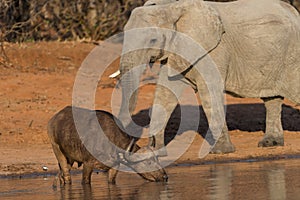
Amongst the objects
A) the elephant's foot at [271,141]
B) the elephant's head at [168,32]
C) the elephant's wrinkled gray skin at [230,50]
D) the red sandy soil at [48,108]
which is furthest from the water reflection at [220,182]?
the elephant's foot at [271,141]

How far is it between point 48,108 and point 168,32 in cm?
365

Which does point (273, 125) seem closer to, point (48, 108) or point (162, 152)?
point (162, 152)

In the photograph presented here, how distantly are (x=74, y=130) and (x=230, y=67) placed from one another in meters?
4.39

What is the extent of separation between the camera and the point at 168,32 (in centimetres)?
1510

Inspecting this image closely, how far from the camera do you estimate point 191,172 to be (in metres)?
13.1

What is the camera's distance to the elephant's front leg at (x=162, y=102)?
15445 millimetres

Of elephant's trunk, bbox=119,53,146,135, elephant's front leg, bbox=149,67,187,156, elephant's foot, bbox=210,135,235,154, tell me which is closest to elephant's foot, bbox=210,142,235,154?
elephant's foot, bbox=210,135,235,154

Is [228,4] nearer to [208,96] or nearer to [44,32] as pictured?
[208,96]

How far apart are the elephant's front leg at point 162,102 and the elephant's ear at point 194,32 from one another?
376 millimetres

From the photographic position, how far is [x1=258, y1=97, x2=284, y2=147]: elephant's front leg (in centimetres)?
1609

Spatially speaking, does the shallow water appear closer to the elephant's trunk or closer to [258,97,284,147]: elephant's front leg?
the elephant's trunk

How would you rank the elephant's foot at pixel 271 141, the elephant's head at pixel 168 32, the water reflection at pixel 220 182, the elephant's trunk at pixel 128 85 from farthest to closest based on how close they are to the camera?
the elephant's foot at pixel 271 141
the elephant's head at pixel 168 32
the elephant's trunk at pixel 128 85
the water reflection at pixel 220 182

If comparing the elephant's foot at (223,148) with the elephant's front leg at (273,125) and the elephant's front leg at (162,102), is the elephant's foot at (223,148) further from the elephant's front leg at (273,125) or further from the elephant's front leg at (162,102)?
the elephant's front leg at (273,125)

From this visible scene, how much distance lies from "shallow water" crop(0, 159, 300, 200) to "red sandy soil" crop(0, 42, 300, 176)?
1164mm
